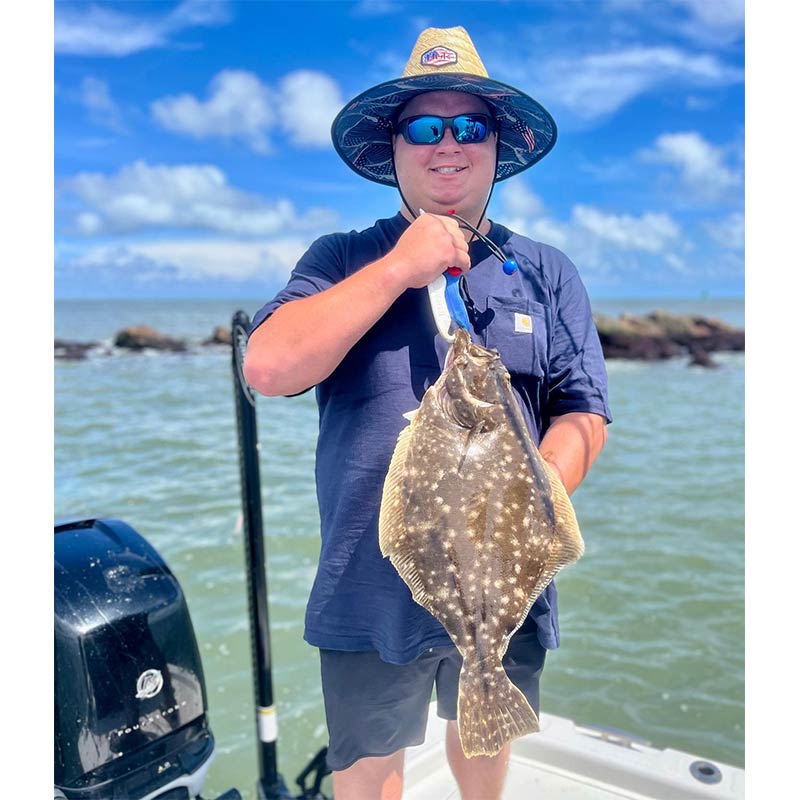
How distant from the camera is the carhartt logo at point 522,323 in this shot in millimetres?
2231

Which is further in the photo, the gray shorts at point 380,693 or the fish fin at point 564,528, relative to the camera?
the gray shorts at point 380,693

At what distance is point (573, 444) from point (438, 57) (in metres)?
1.25

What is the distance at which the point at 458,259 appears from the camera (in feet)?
6.15

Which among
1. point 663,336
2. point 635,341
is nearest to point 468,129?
point 635,341

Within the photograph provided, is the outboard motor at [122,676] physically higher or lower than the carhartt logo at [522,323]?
lower

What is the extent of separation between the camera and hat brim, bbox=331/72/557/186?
7.16ft

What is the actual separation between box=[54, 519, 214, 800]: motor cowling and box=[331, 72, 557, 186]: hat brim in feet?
5.70

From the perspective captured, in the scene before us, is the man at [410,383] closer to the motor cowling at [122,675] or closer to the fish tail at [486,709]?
the fish tail at [486,709]

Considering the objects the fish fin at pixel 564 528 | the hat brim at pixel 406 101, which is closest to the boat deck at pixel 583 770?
the fish fin at pixel 564 528

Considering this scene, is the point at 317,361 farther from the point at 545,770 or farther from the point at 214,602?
the point at 214,602

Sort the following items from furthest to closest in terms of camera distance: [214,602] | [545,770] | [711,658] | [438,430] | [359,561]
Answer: [214,602] → [711,658] → [545,770] → [359,561] → [438,430]

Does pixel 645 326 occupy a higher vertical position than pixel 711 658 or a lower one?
higher
